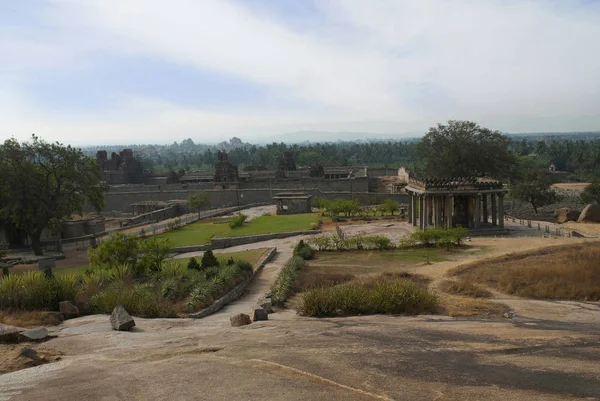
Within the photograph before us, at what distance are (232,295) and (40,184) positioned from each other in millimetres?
23710

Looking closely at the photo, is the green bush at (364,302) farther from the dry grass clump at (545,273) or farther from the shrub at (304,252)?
the shrub at (304,252)

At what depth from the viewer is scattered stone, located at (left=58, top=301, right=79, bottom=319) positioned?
1341 cm

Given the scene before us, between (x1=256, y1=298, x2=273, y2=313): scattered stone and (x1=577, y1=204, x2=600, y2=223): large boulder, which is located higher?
(x1=256, y1=298, x2=273, y2=313): scattered stone

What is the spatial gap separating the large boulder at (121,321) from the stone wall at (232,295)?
351 centimetres

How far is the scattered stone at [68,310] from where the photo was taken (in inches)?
528

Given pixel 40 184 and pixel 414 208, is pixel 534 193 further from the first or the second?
pixel 40 184

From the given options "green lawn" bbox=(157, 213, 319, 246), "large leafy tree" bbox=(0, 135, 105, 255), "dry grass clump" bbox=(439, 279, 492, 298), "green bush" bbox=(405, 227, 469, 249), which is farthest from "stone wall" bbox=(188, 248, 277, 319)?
"large leafy tree" bbox=(0, 135, 105, 255)

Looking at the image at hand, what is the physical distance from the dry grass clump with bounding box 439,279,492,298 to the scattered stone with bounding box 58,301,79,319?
12.2m

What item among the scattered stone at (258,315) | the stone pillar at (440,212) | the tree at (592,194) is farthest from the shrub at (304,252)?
the tree at (592,194)

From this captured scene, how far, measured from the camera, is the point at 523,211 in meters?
61.5

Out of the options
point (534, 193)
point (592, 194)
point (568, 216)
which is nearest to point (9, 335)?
point (568, 216)

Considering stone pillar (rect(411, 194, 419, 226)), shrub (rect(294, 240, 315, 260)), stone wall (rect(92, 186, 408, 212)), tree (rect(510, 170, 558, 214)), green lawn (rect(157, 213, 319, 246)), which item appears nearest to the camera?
shrub (rect(294, 240, 315, 260))

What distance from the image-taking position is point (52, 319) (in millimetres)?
12539

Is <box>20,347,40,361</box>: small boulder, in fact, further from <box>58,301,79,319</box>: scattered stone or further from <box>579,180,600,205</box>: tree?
<box>579,180,600,205</box>: tree
